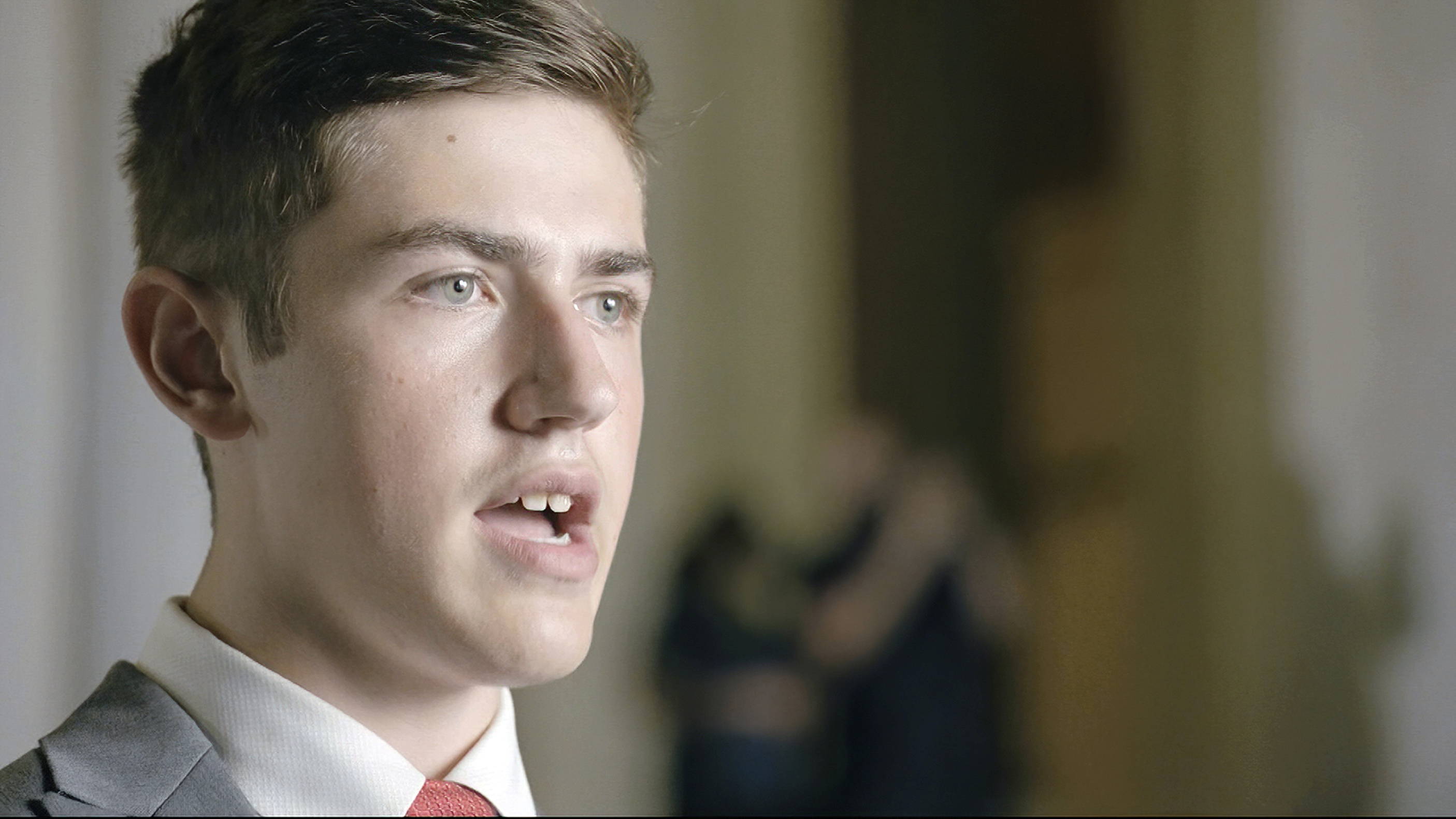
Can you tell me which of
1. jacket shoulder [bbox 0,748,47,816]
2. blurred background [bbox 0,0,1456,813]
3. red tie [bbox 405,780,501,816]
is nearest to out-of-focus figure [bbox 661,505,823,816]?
blurred background [bbox 0,0,1456,813]

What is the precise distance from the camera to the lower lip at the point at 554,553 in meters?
0.62

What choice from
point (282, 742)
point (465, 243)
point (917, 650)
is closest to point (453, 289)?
point (465, 243)

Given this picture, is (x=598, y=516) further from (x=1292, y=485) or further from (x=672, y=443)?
(x=672, y=443)

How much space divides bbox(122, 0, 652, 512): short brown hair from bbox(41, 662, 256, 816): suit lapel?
212 mm

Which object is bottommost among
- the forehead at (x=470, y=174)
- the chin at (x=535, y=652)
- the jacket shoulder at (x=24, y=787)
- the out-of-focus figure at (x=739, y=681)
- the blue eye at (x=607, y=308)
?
the out-of-focus figure at (x=739, y=681)

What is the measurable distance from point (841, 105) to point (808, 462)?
97 cm

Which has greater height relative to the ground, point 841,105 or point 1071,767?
point 841,105

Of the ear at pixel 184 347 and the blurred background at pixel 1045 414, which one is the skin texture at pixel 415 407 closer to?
the ear at pixel 184 347

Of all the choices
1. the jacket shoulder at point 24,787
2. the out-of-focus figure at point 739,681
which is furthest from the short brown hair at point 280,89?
the out-of-focus figure at point 739,681

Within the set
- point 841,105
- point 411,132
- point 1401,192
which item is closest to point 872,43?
point 841,105

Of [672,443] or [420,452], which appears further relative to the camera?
[672,443]

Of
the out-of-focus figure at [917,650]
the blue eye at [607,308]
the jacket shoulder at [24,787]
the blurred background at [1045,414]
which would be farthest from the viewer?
the out-of-focus figure at [917,650]

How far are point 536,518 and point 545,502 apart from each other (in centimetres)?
1

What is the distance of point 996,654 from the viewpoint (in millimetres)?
2541
